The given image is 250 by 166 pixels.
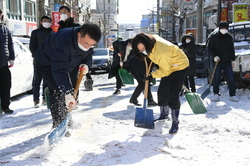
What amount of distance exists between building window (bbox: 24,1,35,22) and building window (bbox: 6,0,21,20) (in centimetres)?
194

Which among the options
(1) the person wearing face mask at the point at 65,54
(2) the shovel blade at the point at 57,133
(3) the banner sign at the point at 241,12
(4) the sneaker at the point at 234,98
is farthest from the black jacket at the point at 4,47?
(3) the banner sign at the point at 241,12

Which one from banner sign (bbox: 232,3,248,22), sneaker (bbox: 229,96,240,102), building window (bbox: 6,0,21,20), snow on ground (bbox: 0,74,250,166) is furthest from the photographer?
building window (bbox: 6,0,21,20)

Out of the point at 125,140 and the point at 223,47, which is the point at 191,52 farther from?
the point at 125,140

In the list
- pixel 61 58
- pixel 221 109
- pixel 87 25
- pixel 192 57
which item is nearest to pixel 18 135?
pixel 61 58

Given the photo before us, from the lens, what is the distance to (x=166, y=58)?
4344mm

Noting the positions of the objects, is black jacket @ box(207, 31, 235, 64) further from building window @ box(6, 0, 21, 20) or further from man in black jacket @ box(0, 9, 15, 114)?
building window @ box(6, 0, 21, 20)

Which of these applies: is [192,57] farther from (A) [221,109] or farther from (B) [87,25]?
(B) [87,25]

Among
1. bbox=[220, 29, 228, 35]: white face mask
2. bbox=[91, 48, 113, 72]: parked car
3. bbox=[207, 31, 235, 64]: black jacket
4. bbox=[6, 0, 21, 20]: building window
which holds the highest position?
bbox=[6, 0, 21, 20]: building window

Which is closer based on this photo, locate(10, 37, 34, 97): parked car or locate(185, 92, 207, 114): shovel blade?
locate(185, 92, 207, 114): shovel blade

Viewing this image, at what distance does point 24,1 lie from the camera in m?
28.7

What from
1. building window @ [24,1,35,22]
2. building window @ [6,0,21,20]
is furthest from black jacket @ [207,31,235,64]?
building window @ [24,1,35,22]

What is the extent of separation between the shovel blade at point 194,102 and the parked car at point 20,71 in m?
3.75

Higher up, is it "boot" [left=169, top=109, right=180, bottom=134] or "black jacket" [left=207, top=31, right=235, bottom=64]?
"black jacket" [left=207, top=31, right=235, bottom=64]

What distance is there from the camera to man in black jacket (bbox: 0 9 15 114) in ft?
19.8
